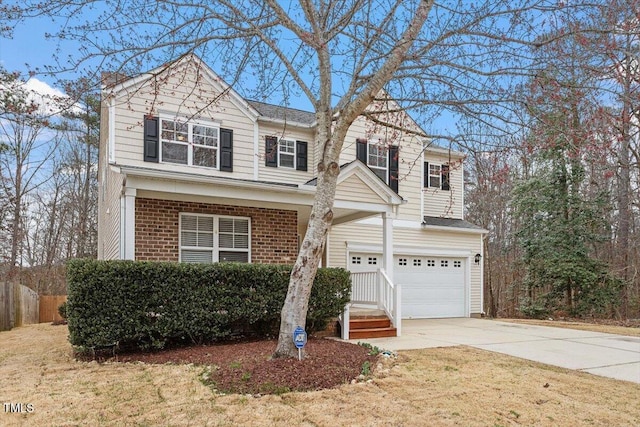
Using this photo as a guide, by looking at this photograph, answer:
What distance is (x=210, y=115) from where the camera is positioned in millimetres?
11352

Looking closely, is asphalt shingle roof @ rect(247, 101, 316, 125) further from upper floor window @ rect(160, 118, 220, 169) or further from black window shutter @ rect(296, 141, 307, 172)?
upper floor window @ rect(160, 118, 220, 169)

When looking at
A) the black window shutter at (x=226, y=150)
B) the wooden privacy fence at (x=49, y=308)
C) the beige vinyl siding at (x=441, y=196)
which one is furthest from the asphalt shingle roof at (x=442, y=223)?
the wooden privacy fence at (x=49, y=308)

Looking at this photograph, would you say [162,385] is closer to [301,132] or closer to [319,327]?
[319,327]

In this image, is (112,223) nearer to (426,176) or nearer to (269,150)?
(269,150)

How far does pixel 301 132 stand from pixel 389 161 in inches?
115

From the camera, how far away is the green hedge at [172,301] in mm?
6379

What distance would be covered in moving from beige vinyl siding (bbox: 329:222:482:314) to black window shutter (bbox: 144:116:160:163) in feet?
17.1

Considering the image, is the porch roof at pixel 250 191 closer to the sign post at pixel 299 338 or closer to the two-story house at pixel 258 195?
the two-story house at pixel 258 195

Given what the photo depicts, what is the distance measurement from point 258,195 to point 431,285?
7.93 meters

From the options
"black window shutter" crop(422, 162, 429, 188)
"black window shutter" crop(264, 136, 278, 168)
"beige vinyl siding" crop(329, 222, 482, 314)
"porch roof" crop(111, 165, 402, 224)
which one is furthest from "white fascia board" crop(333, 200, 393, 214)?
"black window shutter" crop(422, 162, 429, 188)

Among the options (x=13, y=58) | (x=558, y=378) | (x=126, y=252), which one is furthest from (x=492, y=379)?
(x=13, y=58)

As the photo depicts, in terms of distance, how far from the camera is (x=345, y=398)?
4.51 m

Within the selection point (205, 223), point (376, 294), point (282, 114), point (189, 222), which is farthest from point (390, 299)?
point (282, 114)

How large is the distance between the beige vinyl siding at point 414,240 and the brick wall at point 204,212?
2684 mm
